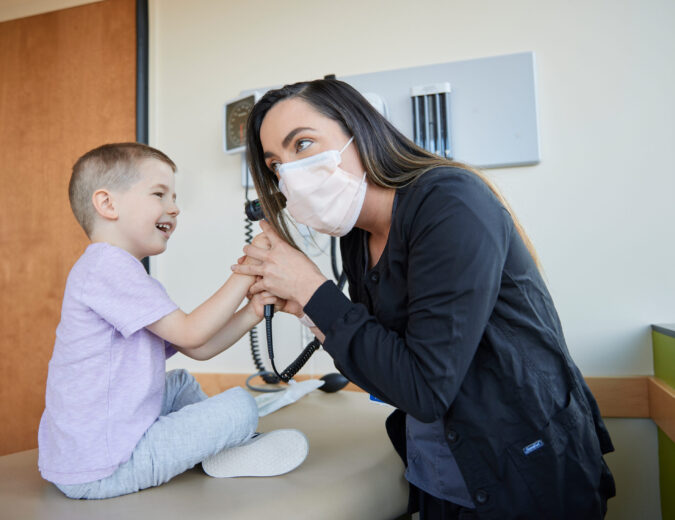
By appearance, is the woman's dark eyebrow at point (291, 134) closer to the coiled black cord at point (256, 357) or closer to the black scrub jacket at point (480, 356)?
the black scrub jacket at point (480, 356)

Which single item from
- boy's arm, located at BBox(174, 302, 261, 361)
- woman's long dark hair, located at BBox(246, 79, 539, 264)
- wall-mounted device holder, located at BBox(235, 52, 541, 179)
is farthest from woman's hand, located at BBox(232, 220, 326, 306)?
wall-mounted device holder, located at BBox(235, 52, 541, 179)

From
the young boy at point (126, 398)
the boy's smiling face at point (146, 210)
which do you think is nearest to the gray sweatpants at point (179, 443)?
the young boy at point (126, 398)

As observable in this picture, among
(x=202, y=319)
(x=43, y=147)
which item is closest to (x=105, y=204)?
(x=202, y=319)

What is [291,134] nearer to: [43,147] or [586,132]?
[586,132]

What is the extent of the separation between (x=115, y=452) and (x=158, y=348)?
228 mm

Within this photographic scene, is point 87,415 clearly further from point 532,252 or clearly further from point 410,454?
point 532,252

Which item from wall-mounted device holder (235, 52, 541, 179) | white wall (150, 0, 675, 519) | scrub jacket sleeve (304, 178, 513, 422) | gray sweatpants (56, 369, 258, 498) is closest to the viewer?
scrub jacket sleeve (304, 178, 513, 422)

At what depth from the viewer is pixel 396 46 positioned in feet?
5.48

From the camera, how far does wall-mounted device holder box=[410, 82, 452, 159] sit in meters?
1.57

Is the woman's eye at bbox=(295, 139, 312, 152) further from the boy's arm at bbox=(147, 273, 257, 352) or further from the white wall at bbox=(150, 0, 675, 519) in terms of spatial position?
the white wall at bbox=(150, 0, 675, 519)

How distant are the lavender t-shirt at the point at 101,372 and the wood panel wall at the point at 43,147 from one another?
3.81 feet

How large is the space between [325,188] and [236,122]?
92 centimetres

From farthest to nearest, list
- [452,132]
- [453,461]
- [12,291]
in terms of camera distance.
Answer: [12,291] < [452,132] < [453,461]

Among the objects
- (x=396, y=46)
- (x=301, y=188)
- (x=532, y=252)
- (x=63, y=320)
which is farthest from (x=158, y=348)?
(x=396, y=46)
